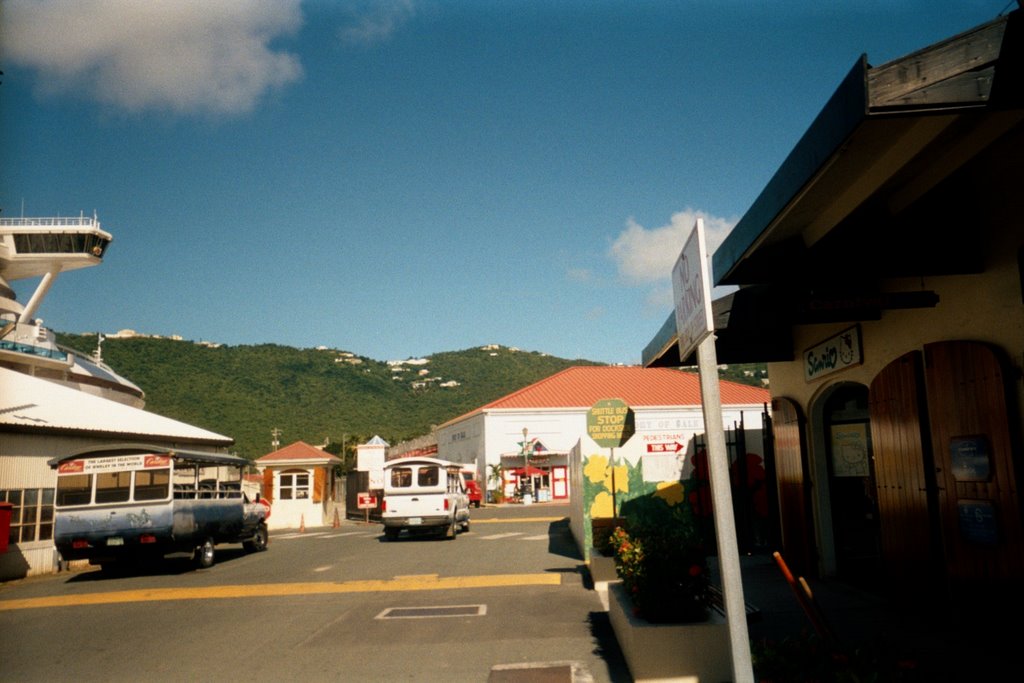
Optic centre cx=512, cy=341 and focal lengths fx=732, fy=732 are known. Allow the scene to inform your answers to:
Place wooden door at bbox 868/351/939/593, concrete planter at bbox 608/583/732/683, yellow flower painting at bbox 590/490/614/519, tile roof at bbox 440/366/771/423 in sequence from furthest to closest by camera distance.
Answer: tile roof at bbox 440/366/771/423 → yellow flower painting at bbox 590/490/614/519 → wooden door at bbox 868/351/939/593 → concrete planter at bbox 608/583/732/683

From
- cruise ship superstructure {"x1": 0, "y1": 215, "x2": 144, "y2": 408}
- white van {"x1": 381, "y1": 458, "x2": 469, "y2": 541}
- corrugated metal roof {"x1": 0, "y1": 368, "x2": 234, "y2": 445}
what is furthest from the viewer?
cruise ship superstructure {"x1": 0, "y1": 215, "x2": 144, "y2": 408}

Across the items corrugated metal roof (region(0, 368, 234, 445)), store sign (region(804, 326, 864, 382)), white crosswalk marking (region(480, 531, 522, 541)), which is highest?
corrugated metal roof (region(0, 368, 234, 445))

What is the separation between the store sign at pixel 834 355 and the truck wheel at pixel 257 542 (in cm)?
1597

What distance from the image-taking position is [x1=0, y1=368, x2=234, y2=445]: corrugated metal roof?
18.3 meters

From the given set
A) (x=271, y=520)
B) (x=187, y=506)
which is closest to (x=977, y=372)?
(x=187, y=506)

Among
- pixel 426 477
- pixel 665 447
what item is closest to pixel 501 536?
pixel 426 477

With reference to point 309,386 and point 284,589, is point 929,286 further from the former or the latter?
point 309,386

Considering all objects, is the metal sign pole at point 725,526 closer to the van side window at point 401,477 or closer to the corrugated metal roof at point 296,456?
the van side window at point 401,477

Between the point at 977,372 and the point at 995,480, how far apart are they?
3.30 ft

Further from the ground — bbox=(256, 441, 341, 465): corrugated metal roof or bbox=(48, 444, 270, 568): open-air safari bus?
bbox=(256, 441, 341, 465): corrugated metal roof

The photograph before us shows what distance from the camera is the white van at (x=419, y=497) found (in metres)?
21.8

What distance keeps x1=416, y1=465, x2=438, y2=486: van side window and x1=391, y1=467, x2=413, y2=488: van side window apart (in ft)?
0.80

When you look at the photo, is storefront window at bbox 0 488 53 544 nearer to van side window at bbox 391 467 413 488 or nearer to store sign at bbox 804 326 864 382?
van side window at bbox 391 467 413 488

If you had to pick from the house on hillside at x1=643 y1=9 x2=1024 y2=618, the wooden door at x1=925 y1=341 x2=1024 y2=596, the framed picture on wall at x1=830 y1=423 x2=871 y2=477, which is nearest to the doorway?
the framed picture on wall at x1=830 y1=423 x2=871 y2=477
